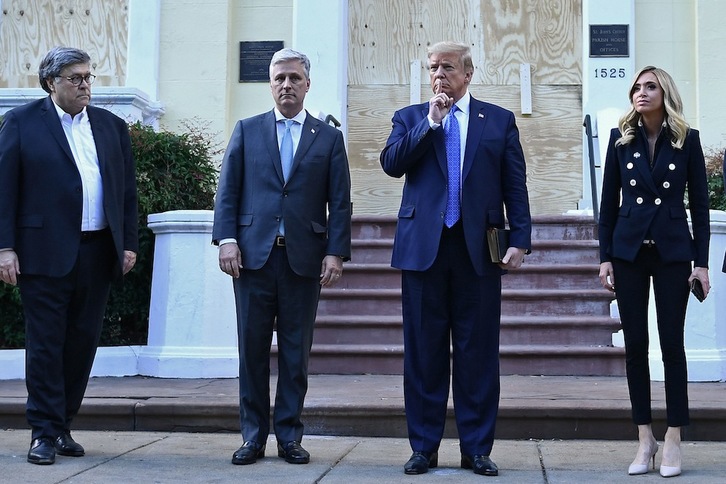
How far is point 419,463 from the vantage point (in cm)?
446

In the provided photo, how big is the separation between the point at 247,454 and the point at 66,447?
86 centimetres

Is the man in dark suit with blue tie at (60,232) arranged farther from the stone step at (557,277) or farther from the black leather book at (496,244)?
the stone step at (557,277)

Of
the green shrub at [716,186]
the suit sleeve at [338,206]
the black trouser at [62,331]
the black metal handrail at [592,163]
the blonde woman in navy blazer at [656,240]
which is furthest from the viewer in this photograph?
the black metal handrail at [592,163]

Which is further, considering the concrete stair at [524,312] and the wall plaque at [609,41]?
the wall plaque at [609,41]

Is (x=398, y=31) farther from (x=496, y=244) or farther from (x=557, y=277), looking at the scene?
(x=496, y=244)

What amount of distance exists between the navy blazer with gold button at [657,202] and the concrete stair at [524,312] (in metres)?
2.48

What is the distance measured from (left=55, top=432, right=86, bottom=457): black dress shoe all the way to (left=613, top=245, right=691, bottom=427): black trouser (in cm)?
253

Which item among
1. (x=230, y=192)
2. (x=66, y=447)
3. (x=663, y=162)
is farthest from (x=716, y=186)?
(x=66, y=447)

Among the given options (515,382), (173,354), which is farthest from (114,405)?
(515,382)

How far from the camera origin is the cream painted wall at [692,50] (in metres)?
9.21

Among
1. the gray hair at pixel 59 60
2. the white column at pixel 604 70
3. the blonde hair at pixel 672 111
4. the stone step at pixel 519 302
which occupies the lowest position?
the stone step at pixel 519 302

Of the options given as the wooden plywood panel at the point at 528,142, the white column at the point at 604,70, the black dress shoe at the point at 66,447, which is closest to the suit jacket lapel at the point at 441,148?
the black dress shoe at the point at 66,447

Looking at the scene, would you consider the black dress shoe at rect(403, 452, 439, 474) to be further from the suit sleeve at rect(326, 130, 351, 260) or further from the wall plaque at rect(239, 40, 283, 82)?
the wall plaque at rect(239, 40, 283, 82)

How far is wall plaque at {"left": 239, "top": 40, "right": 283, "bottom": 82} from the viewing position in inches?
382
